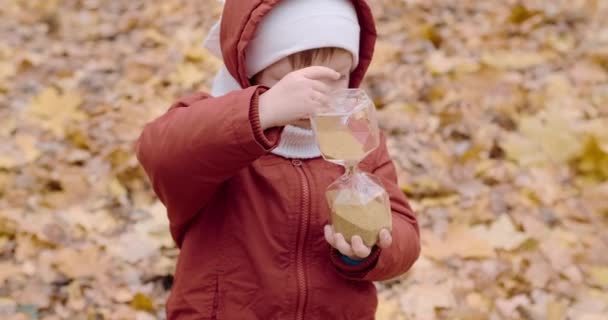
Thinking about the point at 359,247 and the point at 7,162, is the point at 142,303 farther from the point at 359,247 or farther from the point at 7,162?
the point at 359,247

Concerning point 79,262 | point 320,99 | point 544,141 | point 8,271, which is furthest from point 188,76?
point 320,99

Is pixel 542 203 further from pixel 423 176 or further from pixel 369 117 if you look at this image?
pixel 369 117

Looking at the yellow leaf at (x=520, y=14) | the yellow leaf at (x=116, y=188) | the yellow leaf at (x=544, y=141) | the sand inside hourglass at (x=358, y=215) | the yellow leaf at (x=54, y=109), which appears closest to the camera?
the sand inside hourglass at (x=358, y=215)

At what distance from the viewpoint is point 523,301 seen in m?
2.34

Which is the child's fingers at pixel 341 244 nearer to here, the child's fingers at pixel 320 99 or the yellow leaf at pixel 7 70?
the child's fingers at pixel 320 99

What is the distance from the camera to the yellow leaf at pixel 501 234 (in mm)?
2541

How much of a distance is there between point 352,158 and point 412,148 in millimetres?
1768

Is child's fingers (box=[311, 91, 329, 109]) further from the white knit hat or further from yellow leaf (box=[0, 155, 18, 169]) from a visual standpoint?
yellow leaf (box=[0, 155, 18, 169])

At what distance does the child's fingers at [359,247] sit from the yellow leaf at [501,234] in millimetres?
1240

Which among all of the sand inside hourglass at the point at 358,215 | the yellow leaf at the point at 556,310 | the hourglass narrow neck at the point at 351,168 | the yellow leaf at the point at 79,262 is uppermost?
the hourglass narrow neck at the point at 351,168

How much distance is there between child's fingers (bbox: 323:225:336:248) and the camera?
143 cm

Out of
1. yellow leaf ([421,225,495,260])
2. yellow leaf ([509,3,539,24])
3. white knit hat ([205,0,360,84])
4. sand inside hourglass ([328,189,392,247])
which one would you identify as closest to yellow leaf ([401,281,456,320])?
yellow leaf ([421,225,495,260])

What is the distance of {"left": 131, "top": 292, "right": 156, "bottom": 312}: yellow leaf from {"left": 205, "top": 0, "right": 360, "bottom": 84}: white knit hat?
3.41ft

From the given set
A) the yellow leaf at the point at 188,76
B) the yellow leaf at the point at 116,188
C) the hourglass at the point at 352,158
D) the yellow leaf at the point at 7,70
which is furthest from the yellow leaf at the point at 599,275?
the yellow leaf at the point at 7,70
